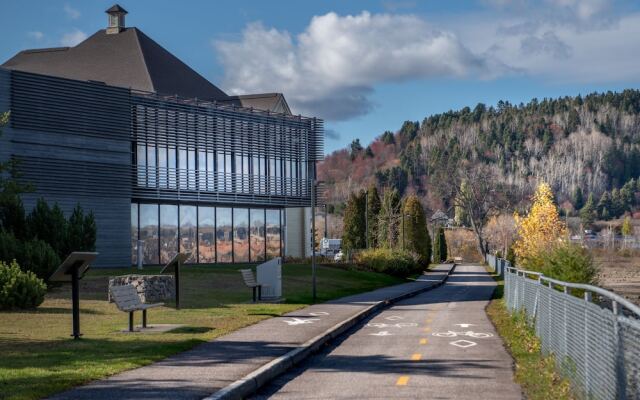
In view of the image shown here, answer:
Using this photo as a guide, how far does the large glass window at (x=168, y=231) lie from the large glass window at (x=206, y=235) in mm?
2393

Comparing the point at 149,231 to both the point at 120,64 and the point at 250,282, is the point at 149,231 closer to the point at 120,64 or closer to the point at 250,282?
the point at 120,64

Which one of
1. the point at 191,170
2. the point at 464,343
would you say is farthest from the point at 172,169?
the point at 464,343

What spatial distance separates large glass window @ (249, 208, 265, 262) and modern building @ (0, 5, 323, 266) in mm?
66

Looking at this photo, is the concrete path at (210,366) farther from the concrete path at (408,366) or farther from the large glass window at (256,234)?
the large glass window at (256,234)

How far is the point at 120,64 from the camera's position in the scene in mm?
58094

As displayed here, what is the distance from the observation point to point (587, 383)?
10.8 meters

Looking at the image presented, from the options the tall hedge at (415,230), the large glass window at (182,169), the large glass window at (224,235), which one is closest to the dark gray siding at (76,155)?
the large glass window at (182,169)

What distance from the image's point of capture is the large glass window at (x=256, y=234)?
60656 mm

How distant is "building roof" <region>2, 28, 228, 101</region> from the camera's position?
187 ft

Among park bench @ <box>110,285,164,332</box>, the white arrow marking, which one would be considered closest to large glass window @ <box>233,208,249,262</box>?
the white arrow marking

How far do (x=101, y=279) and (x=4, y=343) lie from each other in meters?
17.8

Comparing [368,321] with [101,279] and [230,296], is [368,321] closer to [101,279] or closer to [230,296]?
[230,296]

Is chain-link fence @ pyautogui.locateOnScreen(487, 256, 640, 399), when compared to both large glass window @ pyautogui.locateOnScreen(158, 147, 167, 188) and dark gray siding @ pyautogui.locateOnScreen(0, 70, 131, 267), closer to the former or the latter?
dark gray siding @ pyautogui.locateOnScreen(0, 70, 131, 267)

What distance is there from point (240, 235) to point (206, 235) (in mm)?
A: 3625
